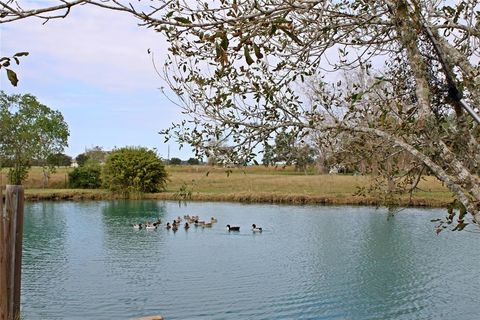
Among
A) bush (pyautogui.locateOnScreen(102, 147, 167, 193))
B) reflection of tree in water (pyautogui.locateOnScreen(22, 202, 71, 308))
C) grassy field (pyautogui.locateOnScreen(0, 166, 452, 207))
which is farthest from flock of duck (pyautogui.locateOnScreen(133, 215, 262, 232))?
bush (pyautogui.locateOnScreen(102, 147, 167, 193))

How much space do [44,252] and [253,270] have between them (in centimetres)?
695

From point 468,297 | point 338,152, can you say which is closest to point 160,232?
point 468,297

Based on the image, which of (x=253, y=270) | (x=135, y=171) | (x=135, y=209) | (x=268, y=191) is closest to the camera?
(x=253, y=270)

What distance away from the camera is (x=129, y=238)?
20.9m

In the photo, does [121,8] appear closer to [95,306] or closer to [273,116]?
[273,116]

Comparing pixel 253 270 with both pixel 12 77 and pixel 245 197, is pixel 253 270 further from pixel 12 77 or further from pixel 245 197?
pixel 245 197

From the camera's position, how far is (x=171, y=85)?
5020 millimetres

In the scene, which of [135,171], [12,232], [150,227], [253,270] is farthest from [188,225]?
[12,232]

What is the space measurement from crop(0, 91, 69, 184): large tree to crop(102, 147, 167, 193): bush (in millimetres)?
7188

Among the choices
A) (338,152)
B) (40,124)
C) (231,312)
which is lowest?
(231,312)

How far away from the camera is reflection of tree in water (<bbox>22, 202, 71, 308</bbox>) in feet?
44.5

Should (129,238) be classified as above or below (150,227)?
Answer: below

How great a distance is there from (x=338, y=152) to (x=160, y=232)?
1803 cm

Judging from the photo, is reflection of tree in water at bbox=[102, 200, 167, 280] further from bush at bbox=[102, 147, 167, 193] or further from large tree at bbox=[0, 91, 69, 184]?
large tree at bbox=[0, 91, 69, 184]
